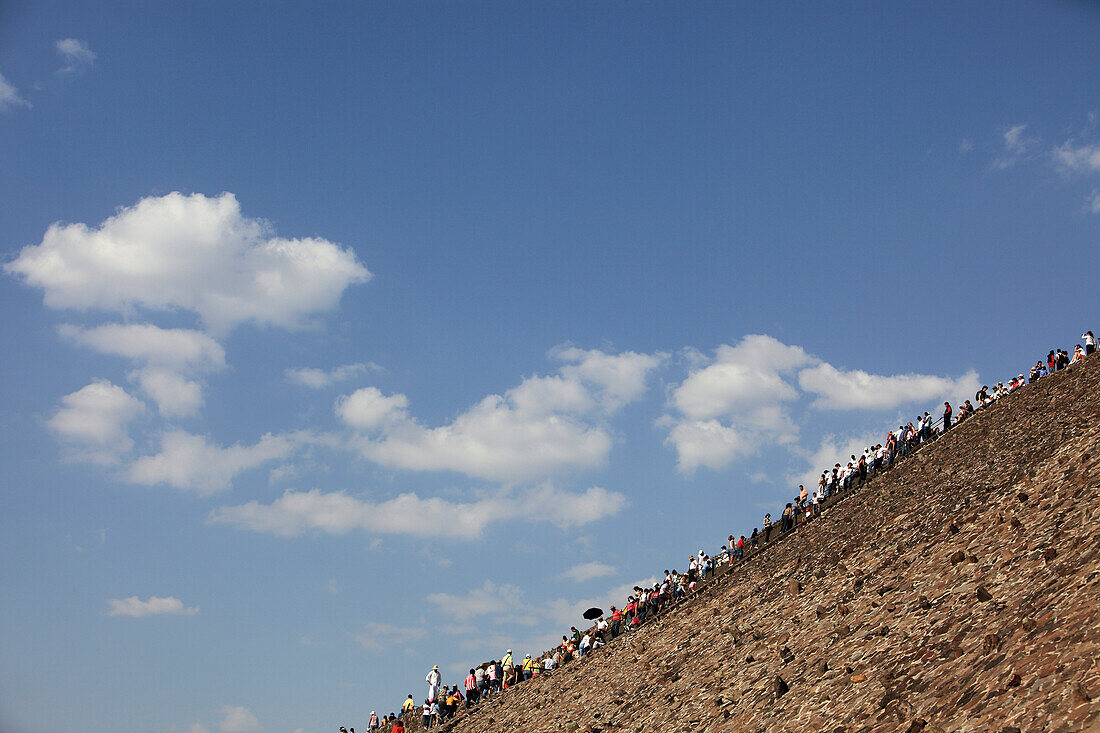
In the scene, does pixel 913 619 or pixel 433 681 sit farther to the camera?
pixel 433 681

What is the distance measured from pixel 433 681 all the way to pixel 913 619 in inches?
910

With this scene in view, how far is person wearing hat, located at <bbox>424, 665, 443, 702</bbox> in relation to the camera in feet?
116

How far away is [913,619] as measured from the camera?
61.0ft

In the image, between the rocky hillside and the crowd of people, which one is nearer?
the rocky hillside

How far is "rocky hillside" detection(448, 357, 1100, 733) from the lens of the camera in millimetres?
13656

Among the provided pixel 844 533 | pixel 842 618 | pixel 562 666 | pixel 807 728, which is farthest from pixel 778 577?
pixel 807 728

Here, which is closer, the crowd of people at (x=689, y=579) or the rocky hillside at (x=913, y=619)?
the rocky hillside at (x=913, y=619)

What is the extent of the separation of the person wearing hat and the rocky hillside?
1.81 metres

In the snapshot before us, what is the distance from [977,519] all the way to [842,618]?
16.4 feet

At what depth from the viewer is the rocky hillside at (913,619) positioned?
44.8 ft

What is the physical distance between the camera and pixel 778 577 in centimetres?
3036

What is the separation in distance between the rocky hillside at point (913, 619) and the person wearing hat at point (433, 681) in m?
1.81

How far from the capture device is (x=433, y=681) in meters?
35.3

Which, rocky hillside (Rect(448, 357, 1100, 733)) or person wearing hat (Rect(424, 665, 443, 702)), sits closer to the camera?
rocky hillside (Rect(448, 357, 1100, 733))
